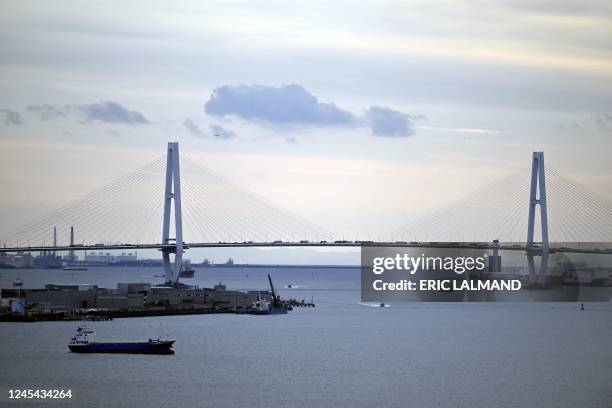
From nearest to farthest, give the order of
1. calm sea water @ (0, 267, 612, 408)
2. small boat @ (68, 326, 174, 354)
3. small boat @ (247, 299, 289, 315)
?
calm sea water @ (0, 267, 612, 408)
small boat @ (68, 326, 174, 354)
small boat @ (247, 299, 289, 315)

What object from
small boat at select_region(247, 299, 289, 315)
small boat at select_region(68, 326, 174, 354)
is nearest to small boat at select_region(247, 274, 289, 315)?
small boat at select_region(247, 299, 289, 315)

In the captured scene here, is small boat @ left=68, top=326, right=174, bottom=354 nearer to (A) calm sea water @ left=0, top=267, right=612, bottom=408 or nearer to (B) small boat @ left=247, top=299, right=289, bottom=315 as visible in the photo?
(A) calm sea water @ left=0, top=267, right=612, bottom=408

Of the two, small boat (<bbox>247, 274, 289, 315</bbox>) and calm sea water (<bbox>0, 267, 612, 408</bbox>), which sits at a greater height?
small boat (<bbox>247, 274, 289, 315</bbox>)

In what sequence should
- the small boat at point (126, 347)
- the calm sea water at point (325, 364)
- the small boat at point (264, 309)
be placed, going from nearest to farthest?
the calm sea water at point (325, 364), the small boat at point (126, 347), the small boat at point (264, 309)

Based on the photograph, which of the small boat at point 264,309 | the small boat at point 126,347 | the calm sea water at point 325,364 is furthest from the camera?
the small boat at point 264,309

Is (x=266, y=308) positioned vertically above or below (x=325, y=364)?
above

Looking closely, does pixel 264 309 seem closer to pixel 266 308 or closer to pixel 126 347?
pixel 266 308

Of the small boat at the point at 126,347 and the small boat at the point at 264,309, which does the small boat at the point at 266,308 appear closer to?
the small boat at the point at 264,309

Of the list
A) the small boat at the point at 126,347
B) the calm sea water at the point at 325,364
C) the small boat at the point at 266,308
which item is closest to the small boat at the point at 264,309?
the small boat at the point at 266,308

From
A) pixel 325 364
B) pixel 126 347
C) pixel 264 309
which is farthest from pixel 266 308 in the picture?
pixel 325 364
